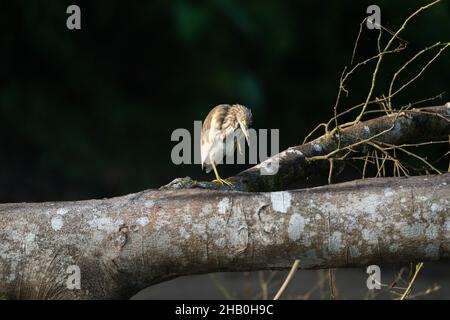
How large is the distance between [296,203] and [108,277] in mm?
352

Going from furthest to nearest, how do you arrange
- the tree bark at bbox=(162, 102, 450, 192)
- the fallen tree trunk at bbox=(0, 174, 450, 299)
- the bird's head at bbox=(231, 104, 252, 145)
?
the bird's head at bbox=(231, 104, 252, 145) → the tree bark at bbox=(162, 102, 450, 192) → the fallen tree trunk at bbox=(0, 174, 450, 299)

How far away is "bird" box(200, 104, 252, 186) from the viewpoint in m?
2.13

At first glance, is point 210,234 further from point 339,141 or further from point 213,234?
point 339,141

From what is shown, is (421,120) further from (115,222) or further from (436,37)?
(436,37)

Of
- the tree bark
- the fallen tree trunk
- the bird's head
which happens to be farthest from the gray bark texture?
the bird's head

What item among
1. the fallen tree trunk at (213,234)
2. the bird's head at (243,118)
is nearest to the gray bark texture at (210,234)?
the fallen tree trunk at (213,234)

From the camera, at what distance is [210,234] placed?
1.51 meters

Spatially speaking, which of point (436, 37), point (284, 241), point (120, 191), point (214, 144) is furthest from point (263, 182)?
point (120, 191)

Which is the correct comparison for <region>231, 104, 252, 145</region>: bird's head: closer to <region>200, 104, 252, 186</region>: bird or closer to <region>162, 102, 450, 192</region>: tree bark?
<region>200, 104, 252, 186</region>: bird

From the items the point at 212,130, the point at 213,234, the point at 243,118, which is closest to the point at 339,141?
the point at 243,118

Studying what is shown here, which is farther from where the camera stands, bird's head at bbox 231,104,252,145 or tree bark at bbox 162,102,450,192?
bird's head at bbox 231,104,252,145

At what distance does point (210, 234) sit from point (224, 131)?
68 cm

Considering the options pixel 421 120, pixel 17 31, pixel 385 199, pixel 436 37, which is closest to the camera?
pixel 385 199

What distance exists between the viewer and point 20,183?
5594 mm
